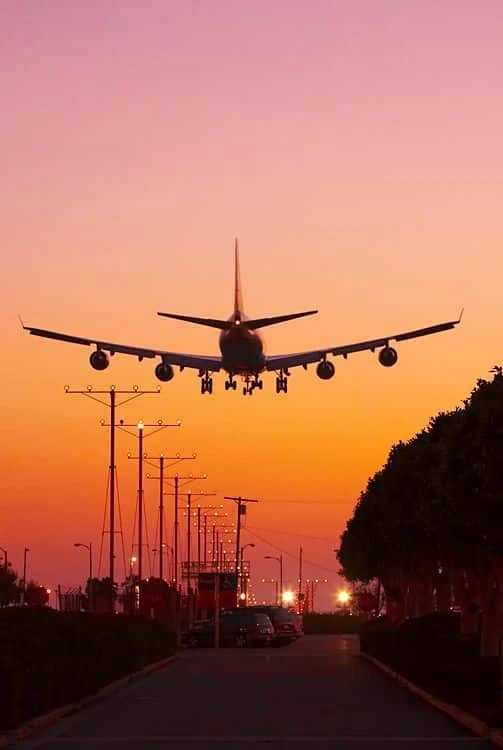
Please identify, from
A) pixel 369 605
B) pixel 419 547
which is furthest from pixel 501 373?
pixel 369 605

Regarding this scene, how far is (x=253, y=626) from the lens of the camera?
292 feet

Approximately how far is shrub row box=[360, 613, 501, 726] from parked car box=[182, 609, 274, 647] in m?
32.9

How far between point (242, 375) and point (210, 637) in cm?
2659

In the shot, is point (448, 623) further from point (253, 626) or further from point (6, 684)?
point (253, 626)

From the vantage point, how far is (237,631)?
289ft

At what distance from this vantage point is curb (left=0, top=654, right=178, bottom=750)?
2458cm

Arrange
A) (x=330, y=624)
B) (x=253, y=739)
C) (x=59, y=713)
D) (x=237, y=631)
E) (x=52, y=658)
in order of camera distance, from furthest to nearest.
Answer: (x=330, y=624) → (x=237, y=631) → (x=59, y=713) → (x=52, y=658) → (x=253, y=739)

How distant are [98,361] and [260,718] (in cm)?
3408

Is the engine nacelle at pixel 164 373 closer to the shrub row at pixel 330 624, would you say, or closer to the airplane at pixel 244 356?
the airplane at pixel 244 356

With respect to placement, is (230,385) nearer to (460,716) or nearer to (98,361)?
(98,361)

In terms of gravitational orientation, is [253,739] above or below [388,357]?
below

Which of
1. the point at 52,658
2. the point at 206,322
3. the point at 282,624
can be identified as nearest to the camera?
the point at 52,658

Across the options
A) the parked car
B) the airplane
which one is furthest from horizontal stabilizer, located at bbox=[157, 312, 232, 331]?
the parked car

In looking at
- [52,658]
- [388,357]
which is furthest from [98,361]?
[52,658]
